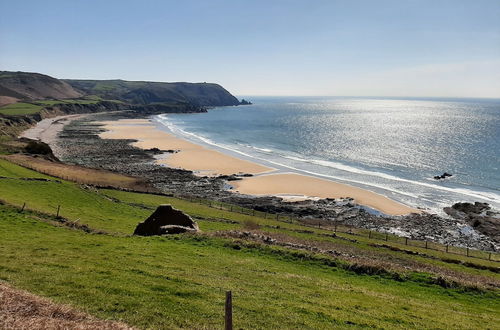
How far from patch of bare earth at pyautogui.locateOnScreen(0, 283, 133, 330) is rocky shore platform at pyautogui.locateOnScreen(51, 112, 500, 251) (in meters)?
46.6

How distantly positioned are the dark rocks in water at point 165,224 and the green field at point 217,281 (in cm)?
221

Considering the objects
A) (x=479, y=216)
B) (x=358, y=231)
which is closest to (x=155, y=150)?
(x=358, y=231)

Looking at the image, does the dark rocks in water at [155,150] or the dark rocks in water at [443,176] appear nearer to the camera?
the dark rocks in water at [443,176]

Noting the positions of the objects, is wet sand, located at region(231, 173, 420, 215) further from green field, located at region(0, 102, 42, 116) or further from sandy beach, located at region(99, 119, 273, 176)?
green field, located at region(0, 102, 42, 116)

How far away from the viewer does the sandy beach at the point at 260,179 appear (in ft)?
216

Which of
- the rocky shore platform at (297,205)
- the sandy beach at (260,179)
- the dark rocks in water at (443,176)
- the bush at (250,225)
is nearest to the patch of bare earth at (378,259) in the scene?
the bush at (250,225)

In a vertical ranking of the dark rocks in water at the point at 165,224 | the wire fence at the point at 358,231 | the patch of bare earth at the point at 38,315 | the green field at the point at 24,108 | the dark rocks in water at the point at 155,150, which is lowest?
the wire fence at the point at 358,231

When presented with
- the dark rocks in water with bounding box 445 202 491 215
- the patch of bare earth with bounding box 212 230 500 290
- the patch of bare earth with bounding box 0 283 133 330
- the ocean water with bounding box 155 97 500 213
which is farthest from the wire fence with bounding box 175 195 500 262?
the patch of bare earth with bounding box 0 283 133 330

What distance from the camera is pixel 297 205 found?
61500 mm

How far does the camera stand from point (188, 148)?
117 metres

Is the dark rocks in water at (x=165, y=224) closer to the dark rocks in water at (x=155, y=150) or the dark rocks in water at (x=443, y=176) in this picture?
the dark rocks in water at (x=443, y=176)

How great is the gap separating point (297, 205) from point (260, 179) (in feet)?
60.8

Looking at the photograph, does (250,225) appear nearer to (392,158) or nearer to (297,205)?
(297,205)

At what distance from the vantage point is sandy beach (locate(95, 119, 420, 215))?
6589cm
